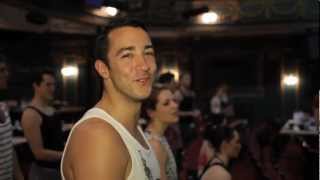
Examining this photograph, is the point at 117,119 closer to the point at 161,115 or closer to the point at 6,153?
the point at 6,153

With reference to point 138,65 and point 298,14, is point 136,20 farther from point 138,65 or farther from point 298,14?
point 298,14

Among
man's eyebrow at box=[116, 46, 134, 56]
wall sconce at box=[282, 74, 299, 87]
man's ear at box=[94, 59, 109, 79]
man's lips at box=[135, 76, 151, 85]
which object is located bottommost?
wall sconce at box=[282, 74, 299, 87]

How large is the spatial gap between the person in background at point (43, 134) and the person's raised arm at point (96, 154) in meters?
2.20

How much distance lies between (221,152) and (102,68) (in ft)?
7.05

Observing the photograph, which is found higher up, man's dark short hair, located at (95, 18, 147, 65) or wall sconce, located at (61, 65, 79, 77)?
man's dark short hair, located at (95, 18, 147, 65)

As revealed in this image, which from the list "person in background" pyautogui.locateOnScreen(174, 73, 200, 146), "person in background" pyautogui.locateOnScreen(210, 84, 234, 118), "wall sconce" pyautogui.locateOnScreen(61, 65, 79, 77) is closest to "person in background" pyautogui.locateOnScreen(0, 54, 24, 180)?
"person in background" pyautogui.locateOnScreen(174, 73, 200, 146)

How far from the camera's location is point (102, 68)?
1.60m

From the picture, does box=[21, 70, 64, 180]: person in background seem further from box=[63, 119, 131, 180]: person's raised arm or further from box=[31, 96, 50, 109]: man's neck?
box=[63, 119, 131, 180]: person's raised arm

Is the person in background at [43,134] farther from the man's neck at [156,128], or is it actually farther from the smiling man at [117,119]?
the smiling man at [117,119]

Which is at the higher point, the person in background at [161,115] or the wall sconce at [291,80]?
the person in background at [161,115]

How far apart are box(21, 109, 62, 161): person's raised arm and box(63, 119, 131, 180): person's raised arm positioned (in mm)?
2177

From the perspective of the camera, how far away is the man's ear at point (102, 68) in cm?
160

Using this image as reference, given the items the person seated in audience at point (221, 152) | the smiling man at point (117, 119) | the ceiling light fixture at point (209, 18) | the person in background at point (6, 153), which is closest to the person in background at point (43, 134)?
the person in background at point (6, 153)

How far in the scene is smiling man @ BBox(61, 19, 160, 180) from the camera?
1362 mm
